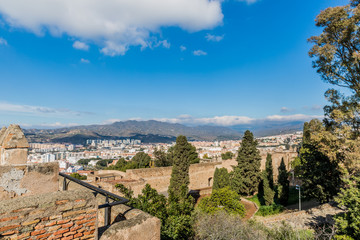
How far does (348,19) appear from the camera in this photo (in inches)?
327

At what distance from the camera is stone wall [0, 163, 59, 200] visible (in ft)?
8.66

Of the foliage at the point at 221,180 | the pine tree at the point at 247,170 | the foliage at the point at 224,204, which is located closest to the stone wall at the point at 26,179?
the foliage at the point at 224,204

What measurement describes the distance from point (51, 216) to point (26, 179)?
3.29ft

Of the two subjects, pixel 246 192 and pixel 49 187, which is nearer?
pixel 49 187

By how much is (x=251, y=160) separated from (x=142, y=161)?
19.1 m

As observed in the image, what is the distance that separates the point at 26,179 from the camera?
278 cm

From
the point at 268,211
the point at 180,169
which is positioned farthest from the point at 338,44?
the point at 180,169

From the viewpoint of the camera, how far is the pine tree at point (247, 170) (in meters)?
19.5

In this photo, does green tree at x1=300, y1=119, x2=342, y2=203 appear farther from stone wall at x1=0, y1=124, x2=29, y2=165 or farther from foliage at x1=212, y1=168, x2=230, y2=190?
stone wall at x1=0, y1=124, x2=29, y2=165

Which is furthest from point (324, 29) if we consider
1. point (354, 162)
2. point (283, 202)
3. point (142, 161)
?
point (142, 161)

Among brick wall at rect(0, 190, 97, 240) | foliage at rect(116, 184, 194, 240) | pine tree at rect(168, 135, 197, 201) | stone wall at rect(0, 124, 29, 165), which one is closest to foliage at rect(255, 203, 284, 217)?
pine tree at rect(168, 135, 197, 201)

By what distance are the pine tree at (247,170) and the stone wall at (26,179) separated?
18.5 meters

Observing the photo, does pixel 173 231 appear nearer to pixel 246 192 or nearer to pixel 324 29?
pixel 324 29

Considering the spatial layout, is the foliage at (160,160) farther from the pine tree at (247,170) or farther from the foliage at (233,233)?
the foliage at (233,233)
